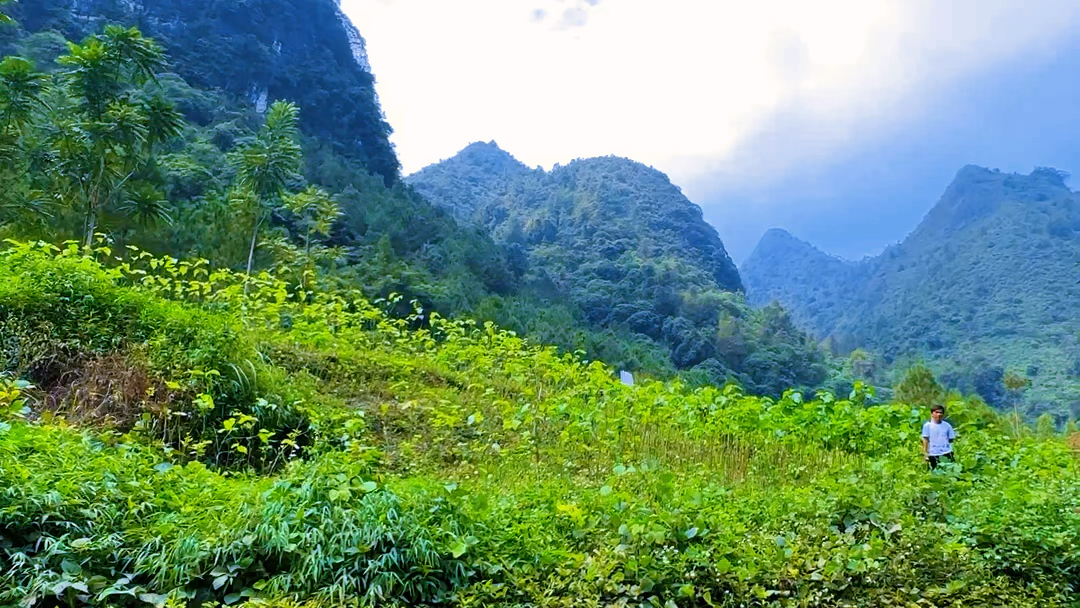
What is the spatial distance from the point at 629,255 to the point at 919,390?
1131 inches

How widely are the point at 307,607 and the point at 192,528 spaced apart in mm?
Answer: 705

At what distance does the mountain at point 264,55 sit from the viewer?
32.7 m

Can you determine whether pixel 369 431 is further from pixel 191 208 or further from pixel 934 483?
pixel 191 208

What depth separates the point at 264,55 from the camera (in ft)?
117

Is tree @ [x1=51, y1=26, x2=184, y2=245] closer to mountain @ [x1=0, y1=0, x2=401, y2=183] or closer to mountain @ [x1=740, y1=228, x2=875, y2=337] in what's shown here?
mountain @ [x1=0, y1=0, x2=401, y2=183]

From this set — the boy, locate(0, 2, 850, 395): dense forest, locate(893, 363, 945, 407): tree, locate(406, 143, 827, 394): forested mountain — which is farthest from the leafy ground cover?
locate(406, 143, 827, 394): forested mountain

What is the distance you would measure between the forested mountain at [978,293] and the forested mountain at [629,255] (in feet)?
29.6

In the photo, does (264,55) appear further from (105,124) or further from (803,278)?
(803,278)

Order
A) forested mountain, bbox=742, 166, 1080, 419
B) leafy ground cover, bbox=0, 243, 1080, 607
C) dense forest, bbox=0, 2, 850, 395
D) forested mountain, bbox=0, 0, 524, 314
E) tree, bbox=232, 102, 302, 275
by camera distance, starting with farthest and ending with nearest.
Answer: forested mountain, bbox=742, 166, 1080, 419 < tree, bbox=232, 102, 302, 275 < dense forest, bbox=0, 2, 850, 395 < forested mountain, bbox=0, 0, 524, 314 < leafy ground cover, bbox=0, 243, 1080, 607

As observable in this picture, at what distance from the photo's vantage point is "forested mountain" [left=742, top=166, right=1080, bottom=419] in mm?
33719

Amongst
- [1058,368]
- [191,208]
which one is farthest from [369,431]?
[1058,368]

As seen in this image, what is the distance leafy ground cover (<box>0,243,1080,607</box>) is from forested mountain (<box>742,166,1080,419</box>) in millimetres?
22267

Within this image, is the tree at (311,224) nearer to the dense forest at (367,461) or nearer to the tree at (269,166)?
the dense forest at (367,461)

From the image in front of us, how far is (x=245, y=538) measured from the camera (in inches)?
114
